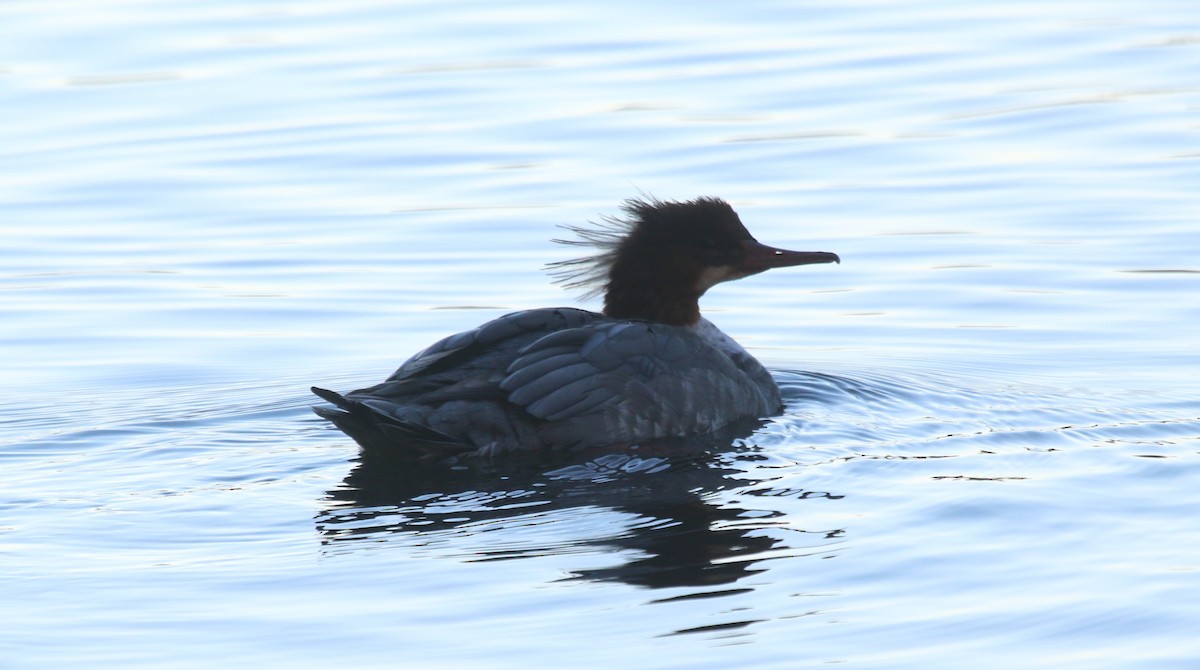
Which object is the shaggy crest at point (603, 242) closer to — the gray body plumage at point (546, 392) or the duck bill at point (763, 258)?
the duck bill at point (763, 258)

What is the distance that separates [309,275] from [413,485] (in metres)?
4.11

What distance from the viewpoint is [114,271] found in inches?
451

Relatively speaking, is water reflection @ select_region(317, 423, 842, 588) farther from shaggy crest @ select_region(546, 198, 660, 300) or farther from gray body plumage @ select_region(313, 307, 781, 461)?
shaggy crest @ select_region(546, 198, 660, 300)

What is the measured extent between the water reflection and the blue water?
0.09ft

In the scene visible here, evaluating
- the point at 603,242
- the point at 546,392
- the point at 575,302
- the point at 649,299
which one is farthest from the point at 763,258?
the point at 546,392

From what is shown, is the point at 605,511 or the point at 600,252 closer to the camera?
the point at 605,511

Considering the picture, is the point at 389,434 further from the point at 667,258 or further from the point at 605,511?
the point at 667,258

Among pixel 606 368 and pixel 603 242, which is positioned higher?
pixel 603 242

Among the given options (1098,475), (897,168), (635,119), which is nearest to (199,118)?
(635,119)

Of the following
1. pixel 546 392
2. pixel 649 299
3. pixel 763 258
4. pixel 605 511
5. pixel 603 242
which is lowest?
pixel 605 511

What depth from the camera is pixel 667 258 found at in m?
8.89

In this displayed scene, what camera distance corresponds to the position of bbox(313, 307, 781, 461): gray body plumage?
25.0 ft

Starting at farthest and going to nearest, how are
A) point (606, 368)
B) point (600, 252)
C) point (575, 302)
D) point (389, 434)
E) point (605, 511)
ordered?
point (575, 302) → point (600, 252) → point (606, 368) → point (389, 434) → point (605, 511)

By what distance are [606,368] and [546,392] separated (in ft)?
1.16
